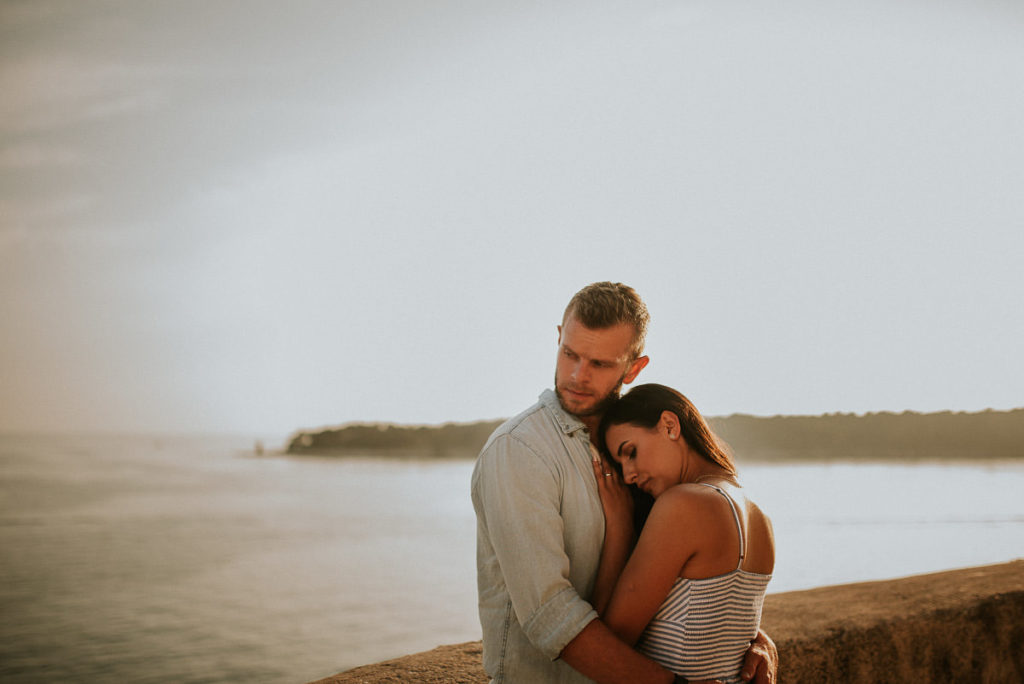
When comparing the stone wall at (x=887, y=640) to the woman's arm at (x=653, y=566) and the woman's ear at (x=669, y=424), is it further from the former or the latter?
the woman's ear at (x=669, y=424)

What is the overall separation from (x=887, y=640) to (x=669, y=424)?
1.85 meters

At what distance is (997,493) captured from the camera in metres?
18.4

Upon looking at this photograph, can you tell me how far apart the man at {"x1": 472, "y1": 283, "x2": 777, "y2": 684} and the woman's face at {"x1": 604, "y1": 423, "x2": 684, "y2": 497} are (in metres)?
0.11

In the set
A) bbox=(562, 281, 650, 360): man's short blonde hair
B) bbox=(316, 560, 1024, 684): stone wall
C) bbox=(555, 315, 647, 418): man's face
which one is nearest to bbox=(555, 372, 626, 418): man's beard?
bbox=(555, 315, 647, 418): man's face

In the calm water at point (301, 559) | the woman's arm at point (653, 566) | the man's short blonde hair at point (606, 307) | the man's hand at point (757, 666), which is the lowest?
the calm water at point (301, 559)

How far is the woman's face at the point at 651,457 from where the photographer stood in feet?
6.84

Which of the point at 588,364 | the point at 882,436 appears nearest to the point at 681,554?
the point at 588,364

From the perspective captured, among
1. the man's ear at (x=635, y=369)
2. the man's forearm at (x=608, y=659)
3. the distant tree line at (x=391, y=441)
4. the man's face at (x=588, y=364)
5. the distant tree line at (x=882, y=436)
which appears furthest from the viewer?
the distant tree line at (x=391, y=441)

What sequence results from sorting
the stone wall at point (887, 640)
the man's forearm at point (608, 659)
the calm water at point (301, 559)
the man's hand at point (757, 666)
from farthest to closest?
the calm water at point (301, 559)
the stone wall at point (887, 640)
the man's hand at point (757, 666)
the man's forearm at point (608, 659)

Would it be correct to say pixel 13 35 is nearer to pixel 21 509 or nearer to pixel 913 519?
pixel 21 509

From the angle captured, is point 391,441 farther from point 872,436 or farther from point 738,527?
point 738,527

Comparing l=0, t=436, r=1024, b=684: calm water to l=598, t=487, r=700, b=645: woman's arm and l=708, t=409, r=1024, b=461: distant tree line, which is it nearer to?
l=708, t=409, r=1024, b=461: distant tree line

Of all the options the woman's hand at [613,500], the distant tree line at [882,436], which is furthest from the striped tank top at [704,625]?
the distant tree line at [882,436]

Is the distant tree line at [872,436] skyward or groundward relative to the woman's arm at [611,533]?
groundward
